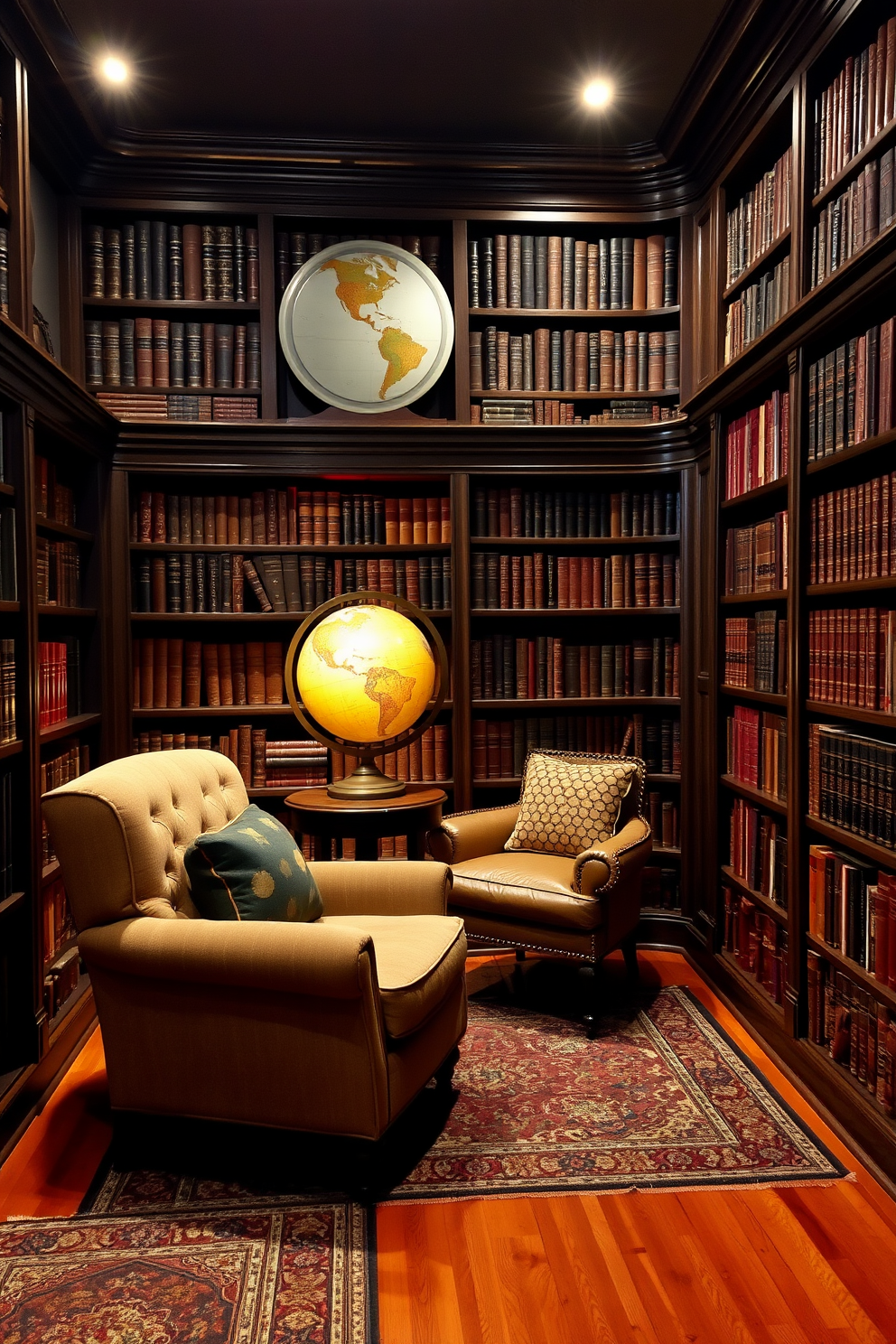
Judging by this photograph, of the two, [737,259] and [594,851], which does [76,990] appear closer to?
[594,851]

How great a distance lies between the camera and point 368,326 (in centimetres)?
420

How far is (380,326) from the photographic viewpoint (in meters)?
4.20

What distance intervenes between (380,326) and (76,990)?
9.78 feet

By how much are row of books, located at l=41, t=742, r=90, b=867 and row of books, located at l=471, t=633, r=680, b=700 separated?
1.67m

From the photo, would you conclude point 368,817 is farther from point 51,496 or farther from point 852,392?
point 852,392

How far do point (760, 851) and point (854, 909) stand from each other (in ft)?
2.60

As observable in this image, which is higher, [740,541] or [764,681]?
[740,541]

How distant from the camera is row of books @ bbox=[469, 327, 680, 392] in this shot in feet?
14.1

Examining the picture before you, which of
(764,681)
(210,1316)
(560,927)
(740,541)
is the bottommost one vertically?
(210,1316)

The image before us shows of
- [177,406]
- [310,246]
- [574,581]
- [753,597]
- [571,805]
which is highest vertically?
[310,246]

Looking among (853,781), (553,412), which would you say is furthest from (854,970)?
(553,412)

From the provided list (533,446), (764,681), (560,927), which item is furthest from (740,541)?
(560,927)

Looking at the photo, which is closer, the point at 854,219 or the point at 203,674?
the point at 854,219

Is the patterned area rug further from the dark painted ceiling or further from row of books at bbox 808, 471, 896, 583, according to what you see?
the dark painted ceiling
